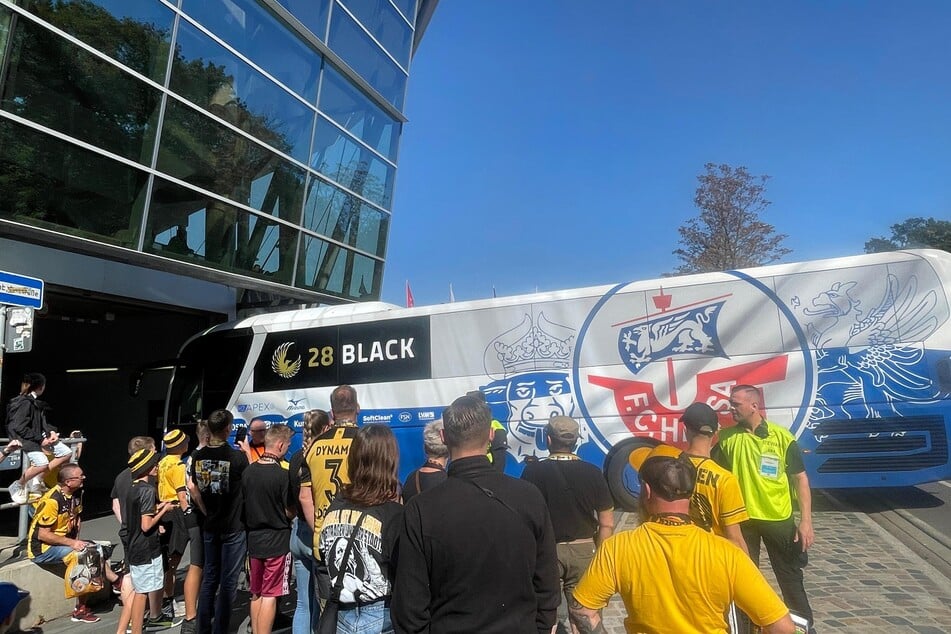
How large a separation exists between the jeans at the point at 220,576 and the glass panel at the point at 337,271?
374 inches

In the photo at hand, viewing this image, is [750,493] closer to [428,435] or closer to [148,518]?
[428,435]

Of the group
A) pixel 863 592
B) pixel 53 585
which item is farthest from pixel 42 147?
pixel 863 592

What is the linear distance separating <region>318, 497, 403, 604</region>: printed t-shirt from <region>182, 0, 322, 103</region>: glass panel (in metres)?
11.4

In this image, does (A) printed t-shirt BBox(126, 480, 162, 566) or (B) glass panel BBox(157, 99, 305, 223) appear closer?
(A) printed t-shirt BBox(126, 480, 162, 566)

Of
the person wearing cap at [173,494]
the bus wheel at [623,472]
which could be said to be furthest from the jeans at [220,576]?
the bus wheel at [623,472]

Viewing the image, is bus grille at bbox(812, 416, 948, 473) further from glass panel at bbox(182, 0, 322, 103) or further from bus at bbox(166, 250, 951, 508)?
glass panel at bbox(182, 0, 322, 103)

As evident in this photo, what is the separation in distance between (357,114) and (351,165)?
1.56 m

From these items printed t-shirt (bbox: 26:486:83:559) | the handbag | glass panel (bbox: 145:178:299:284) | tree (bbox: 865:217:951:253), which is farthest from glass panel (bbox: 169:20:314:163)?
tree (bbox: 865:217:951:253)

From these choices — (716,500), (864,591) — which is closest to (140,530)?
(716,500)

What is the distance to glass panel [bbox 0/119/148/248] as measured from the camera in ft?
26.8

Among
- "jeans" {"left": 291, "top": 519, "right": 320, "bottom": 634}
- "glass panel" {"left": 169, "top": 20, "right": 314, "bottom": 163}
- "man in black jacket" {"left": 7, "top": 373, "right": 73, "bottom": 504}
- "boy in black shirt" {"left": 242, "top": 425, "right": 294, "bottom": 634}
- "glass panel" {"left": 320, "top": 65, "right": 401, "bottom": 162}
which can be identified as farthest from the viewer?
"glass panel" {"left": 320, "top": 65, "right": 401, "bottom": 162}

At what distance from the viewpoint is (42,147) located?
853cm

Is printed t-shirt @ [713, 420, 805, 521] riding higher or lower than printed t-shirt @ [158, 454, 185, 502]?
higher

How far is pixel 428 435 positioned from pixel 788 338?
236 inches
